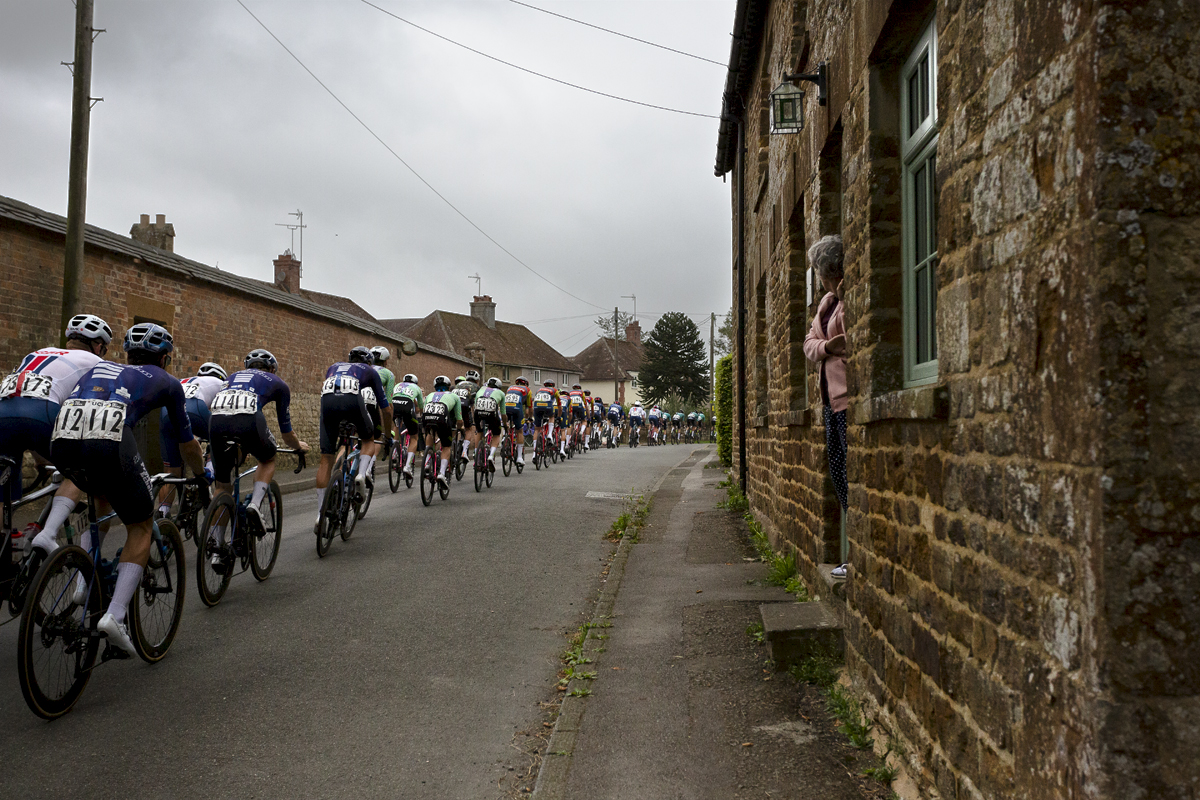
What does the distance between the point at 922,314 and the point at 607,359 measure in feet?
279

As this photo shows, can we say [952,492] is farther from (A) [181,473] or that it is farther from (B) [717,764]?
(A) [181,473]

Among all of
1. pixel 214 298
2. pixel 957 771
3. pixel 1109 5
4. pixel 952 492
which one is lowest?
pixel 957 771

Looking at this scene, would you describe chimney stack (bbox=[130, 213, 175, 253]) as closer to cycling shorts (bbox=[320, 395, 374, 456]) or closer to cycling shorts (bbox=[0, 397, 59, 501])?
cycling shorts (bbox=[320, 395, 374, 456])

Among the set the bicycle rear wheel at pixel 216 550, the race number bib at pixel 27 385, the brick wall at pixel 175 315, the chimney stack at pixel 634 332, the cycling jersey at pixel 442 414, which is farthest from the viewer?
the chimney stack at pixel 634 332

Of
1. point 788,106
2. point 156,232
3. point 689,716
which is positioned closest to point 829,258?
point 788,106

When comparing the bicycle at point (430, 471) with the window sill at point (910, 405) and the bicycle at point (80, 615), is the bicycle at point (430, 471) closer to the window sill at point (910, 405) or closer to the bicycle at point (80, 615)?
the bicycle at point (80, 615)

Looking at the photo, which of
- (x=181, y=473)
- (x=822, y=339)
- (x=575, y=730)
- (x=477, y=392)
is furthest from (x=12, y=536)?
(x=477, y=392)

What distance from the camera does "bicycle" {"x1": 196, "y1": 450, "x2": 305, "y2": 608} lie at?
22.5 feet

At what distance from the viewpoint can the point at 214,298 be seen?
18891 mm

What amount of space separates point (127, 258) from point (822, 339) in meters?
14.2

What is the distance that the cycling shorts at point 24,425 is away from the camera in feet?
17.3

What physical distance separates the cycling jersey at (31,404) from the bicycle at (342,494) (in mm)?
3558

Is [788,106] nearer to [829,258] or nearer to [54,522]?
[829,258]

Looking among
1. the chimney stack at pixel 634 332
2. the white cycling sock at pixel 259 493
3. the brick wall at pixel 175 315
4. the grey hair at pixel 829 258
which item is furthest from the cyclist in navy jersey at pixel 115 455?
the chimney stack at pixel 634 332
